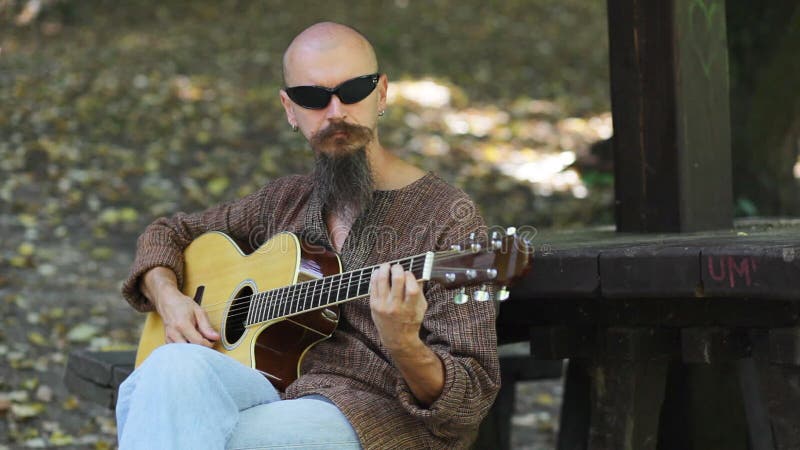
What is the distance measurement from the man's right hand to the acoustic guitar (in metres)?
0.03

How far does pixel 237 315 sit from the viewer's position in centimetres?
328

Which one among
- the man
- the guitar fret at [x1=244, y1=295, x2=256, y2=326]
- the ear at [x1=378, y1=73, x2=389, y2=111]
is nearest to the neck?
the man

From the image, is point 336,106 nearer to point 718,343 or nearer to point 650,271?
point 650,271

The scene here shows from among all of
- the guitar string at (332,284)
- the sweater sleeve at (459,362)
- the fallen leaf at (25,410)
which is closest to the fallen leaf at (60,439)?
the fallen leaf at (25,410)

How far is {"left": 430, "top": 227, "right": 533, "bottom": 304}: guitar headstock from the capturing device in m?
2.59

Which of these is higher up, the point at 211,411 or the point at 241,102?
the point at 241,102

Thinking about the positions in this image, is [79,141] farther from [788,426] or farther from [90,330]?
[788,426]

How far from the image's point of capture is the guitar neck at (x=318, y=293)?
8.61ft

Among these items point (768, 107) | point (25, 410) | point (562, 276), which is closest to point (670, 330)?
point (562, 276)

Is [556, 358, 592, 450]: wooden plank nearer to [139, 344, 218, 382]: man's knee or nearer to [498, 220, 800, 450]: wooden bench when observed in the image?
[498, 220, 800, 450]: wooden bench

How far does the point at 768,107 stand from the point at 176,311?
14.8ft

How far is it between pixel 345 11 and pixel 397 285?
12.4 m

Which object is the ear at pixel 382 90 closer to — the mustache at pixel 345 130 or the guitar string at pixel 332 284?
the mustache at pixel 345 130

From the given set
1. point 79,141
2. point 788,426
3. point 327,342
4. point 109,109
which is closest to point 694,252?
point 788,426
